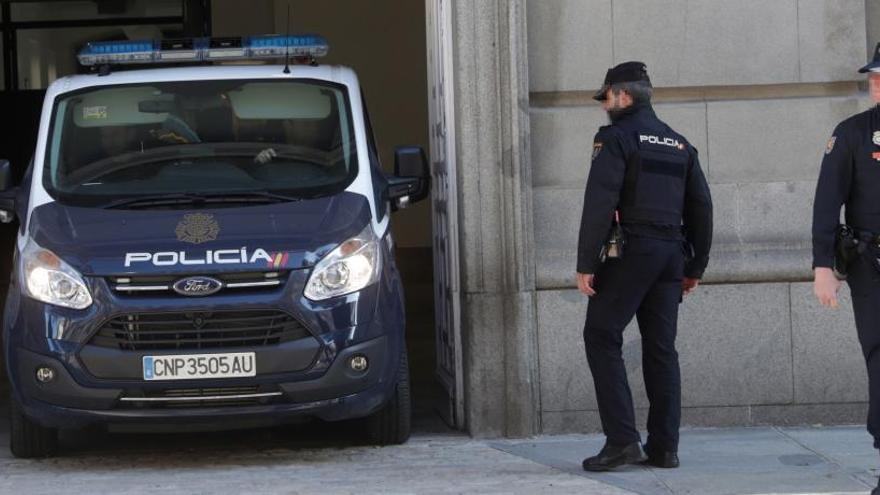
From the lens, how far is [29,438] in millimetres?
7891

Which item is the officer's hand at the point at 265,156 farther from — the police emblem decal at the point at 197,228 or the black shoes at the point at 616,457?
the black shoes at the point at 616,457

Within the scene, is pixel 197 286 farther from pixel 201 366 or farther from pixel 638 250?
pixel 638 250

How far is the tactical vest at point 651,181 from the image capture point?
6965mm

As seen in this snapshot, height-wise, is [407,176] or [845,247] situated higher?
[407,176]

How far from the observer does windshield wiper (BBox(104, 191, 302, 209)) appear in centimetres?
771

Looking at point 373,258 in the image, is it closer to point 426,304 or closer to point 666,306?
point 666,306

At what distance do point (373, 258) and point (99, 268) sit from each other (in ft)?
4.10

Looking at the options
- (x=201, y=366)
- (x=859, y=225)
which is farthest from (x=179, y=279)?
(x=859, y=225)

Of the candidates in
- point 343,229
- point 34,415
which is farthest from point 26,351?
point 343,229

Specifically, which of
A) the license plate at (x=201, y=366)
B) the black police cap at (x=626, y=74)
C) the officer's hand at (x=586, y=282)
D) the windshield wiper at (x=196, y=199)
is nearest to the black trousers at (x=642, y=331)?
the officer's hand at (x=586, y=282)

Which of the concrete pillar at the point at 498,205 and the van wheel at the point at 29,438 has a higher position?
the concrete pillar at the point at 498,205

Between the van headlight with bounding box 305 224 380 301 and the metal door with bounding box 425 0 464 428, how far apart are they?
0.97 m

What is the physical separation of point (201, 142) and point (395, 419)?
1698 mm

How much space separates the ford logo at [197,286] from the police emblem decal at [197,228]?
0.20 meters
